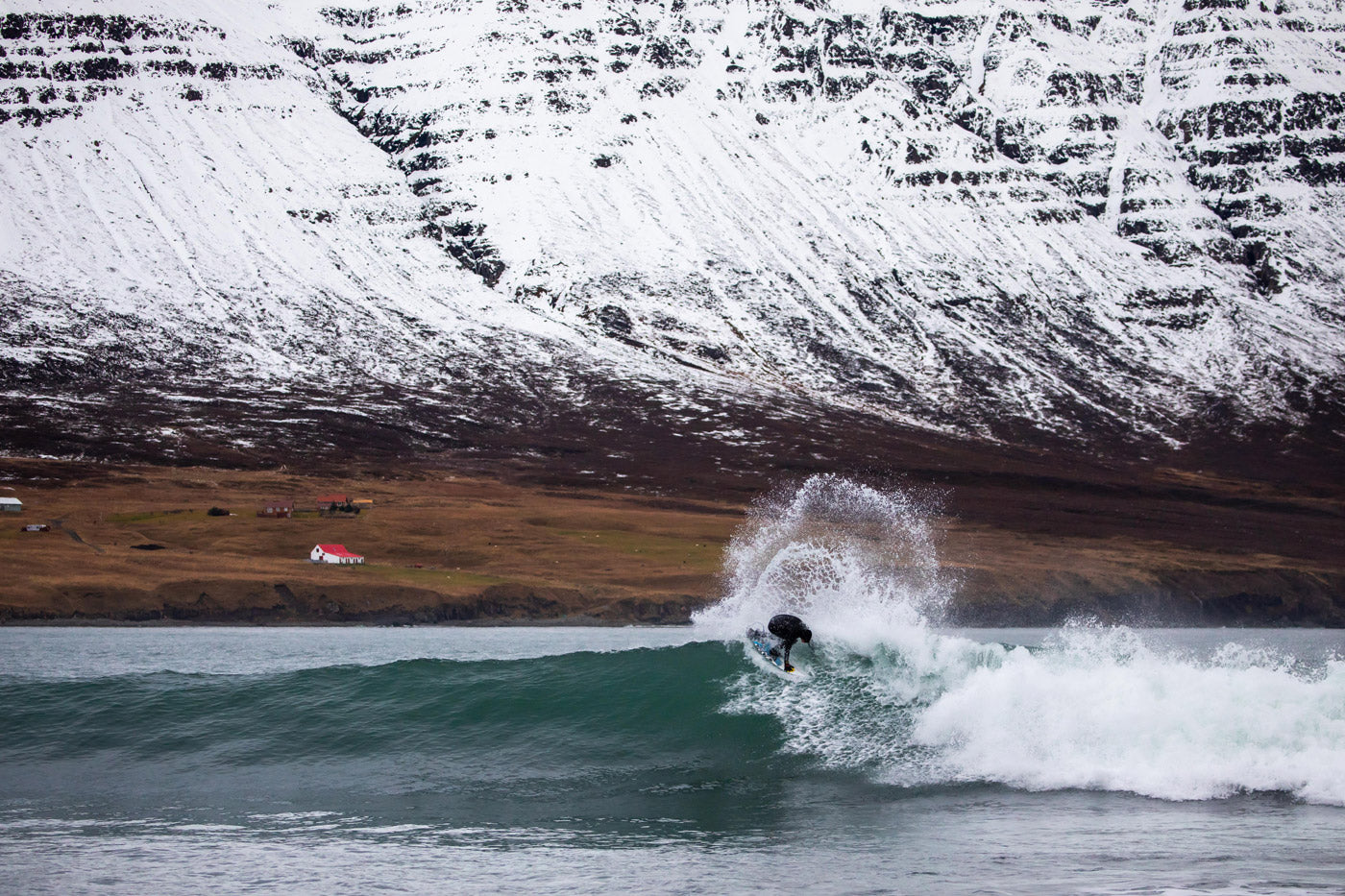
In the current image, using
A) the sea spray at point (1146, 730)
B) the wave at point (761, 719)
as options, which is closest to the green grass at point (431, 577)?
the wave at point (761, 719)

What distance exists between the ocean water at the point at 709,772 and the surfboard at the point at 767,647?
460mm

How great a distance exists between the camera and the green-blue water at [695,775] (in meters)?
18.9

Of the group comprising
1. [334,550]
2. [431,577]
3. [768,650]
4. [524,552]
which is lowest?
[524,552]

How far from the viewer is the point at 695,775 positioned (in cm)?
2653

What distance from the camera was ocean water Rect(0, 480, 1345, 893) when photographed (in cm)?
1894

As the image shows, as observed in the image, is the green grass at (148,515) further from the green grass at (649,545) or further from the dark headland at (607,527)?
the green grass at (649,545)

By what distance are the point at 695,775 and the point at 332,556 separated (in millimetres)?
68282

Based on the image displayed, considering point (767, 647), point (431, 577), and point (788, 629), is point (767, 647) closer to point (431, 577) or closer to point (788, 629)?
point (788, 629)

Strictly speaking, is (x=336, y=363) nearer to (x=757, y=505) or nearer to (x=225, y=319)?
(x=225, y=319)

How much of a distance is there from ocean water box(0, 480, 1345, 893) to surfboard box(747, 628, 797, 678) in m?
0.46

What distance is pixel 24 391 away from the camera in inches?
6196

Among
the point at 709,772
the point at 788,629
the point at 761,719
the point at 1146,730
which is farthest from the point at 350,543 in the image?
the point at 1146,730

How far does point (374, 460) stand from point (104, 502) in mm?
35579

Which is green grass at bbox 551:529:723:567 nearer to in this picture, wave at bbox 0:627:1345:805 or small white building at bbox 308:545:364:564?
small white building at bbox 308:545:364:564
